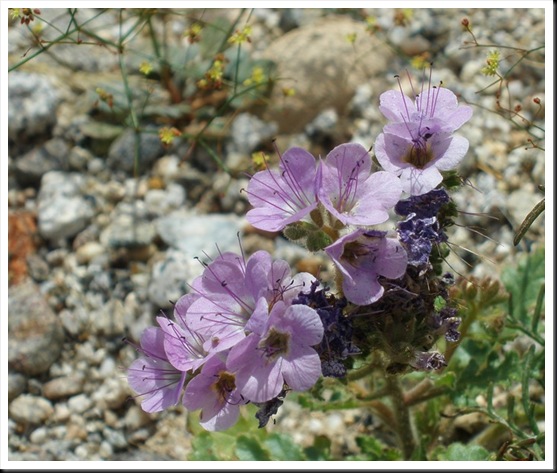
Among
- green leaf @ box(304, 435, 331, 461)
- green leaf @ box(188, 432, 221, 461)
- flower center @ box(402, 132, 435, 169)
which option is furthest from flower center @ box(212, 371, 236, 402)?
green leaf @ box(304, 435, 331, 461)

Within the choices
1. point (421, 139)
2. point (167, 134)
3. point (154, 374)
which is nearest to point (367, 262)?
point (421, 139)

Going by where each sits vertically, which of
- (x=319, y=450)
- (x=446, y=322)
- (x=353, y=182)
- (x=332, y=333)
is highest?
(x=353, y=182)

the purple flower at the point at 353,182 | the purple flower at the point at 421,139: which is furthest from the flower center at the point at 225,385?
the purple flower at the point at 421,139

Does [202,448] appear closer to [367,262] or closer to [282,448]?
[282,448]

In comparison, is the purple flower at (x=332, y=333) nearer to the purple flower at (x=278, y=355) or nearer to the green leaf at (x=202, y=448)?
the purple flower at (x=278, y=355)

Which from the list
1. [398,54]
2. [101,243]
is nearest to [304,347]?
[101,243]

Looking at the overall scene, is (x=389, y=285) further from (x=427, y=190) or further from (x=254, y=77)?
(x=254, y=77)
